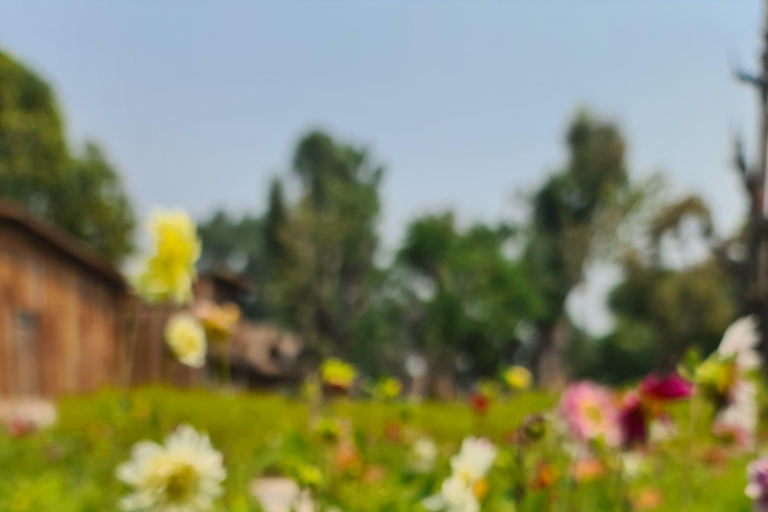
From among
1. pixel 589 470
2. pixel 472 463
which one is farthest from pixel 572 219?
pixel 472 463

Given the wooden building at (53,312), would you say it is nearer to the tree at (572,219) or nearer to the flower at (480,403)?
the flower at (480,403)

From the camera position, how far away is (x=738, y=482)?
10.6ft

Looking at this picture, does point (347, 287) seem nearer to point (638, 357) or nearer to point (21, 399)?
point (638, 357)

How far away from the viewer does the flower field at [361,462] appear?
149 cm

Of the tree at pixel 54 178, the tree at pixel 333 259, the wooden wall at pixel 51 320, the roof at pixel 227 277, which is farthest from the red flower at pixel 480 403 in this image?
the tree at pixel 333 259

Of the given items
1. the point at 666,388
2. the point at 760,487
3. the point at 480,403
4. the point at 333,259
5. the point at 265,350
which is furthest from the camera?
the point at 333,259

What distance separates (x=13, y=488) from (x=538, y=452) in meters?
2.01

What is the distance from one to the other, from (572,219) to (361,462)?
23.8 metres

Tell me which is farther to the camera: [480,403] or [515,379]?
[480,403]

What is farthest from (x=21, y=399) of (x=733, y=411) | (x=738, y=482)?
(x=733, y=411)

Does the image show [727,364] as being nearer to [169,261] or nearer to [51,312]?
[169,261]

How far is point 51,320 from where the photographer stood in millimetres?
12008

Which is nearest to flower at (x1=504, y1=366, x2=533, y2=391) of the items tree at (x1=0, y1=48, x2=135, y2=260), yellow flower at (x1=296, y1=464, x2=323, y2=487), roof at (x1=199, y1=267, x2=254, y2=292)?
yellow flower at (x1=296, y1=464, x2=323, y2=487)

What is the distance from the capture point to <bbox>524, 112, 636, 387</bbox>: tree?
78.7 ft
